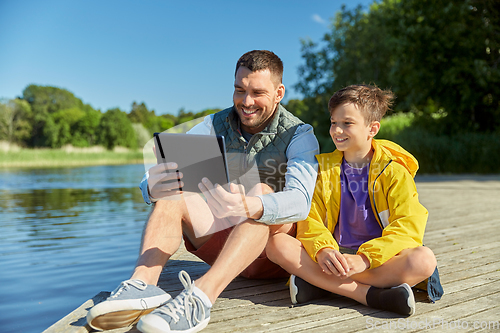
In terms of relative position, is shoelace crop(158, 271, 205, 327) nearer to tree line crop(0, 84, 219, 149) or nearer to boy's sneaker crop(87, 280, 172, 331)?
boy's sneaker crop(87, 280, 172, 331)

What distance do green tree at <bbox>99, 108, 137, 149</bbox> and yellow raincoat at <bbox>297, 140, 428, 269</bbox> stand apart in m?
46.4

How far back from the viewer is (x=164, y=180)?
→ 6.61 feet

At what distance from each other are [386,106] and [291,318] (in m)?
1.30

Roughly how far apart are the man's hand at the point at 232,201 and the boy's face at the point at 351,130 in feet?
2.11

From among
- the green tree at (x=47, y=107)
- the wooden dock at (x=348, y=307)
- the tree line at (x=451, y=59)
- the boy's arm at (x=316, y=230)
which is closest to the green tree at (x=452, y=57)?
the tree line at (x=451, y=59)

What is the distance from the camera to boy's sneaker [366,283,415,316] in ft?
6.07

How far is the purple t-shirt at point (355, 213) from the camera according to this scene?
2188 millimetres

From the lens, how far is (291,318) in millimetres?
1896

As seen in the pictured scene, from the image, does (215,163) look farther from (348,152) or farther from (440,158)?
(440,158)

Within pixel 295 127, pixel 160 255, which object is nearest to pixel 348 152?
pixel 295 127

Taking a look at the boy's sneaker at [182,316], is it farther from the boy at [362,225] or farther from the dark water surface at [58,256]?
the dark water surface at [58,256]

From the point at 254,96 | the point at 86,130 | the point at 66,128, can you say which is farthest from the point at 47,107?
the point at 254,96

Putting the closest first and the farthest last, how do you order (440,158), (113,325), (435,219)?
(113,325) → (435,219) → (440,158)

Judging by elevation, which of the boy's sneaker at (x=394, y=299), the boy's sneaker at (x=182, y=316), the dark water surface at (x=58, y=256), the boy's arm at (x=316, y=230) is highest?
the boy's arm at (x=316, y=230)
